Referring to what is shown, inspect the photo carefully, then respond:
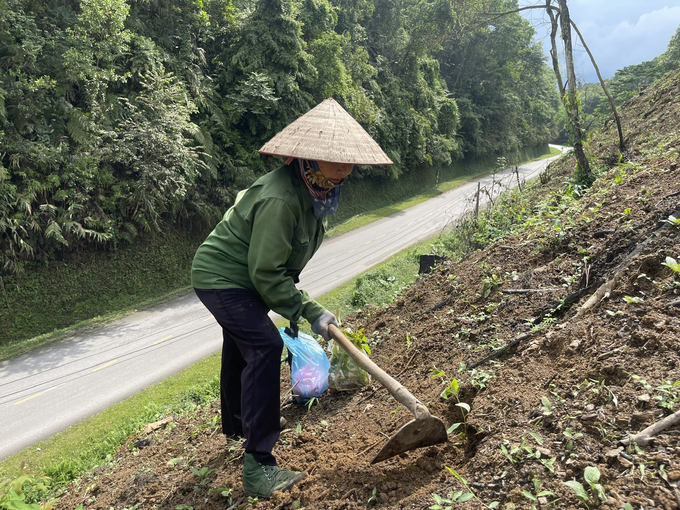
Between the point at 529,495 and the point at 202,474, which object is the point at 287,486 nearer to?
the point at 202,474

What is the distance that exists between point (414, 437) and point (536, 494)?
0.75 metres

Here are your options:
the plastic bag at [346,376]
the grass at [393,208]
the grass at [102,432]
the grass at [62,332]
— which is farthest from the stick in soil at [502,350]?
the grass at [393,208]

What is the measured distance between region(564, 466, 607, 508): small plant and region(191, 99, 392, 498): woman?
1.53 meters

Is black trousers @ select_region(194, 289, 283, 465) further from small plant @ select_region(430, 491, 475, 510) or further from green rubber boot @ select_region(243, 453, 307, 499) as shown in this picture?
small plant @ select_region(430, 491, 475, 510)

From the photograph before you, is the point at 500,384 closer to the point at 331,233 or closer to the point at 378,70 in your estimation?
the point at 331,233

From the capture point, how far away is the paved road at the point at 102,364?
24.3 ft

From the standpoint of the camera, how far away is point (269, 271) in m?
2.62

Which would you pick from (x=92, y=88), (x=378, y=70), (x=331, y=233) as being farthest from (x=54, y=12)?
(x=378, y=70)

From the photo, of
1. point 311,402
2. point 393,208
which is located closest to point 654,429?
point 311,402

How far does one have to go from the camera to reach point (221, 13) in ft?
57.4

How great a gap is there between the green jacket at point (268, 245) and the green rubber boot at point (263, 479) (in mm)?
937

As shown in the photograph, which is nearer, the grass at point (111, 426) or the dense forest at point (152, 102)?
the grass at point (111, 426)

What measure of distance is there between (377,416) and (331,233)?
16.1 meters

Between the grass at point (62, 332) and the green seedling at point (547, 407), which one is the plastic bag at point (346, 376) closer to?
the green seedling at point (547, 407)
